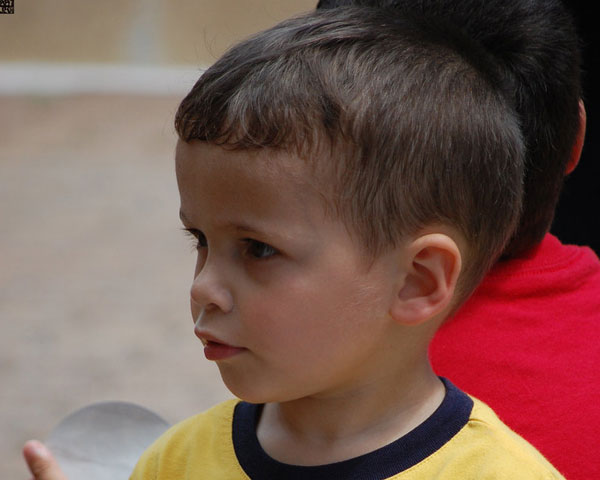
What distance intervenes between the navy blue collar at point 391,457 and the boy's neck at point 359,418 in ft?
0.07

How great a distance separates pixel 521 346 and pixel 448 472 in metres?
0.46

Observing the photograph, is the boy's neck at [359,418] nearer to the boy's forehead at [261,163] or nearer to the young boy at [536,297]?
the young boy at [536,297]

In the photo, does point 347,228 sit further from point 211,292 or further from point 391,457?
point 391,457

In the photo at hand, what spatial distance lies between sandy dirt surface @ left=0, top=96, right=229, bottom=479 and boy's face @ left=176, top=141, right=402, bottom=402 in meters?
2.96

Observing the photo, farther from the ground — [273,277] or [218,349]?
[273,277]

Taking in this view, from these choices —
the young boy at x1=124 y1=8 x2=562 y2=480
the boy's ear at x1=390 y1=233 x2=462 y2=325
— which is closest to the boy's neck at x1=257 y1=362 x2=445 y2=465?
the young boy at x1=124 y1=8 x2=562 y2=480

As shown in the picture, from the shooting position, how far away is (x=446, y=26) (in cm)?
176

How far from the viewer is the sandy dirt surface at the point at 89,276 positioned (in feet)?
15.8

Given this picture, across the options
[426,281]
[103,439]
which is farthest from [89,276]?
[426,281]

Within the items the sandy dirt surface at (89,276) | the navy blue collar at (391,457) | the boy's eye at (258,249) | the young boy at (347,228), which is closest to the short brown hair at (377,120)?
the young boy at (347,228)

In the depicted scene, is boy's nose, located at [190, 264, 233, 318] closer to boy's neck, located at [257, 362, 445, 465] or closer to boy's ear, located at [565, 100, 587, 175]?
boy's neck, located at [257, 362, 445, 465]

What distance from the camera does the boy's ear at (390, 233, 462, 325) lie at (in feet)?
5.03

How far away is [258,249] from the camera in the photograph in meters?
1.50

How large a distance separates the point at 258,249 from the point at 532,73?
0.71 m
